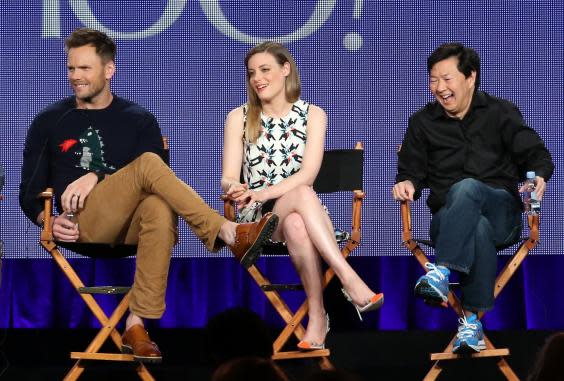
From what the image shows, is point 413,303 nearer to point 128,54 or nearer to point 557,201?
point 557,201

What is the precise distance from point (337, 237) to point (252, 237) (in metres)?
0.61

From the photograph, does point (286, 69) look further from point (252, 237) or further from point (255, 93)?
point (252, 237)

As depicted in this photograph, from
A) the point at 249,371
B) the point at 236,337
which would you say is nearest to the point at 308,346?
the point at 236,337

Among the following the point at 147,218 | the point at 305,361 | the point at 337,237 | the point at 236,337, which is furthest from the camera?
the point at 305,361

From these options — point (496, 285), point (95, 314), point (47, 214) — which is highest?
point (47, 214)

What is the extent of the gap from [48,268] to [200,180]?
0.85 meters

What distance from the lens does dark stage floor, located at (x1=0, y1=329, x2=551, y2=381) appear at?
4.08 meters

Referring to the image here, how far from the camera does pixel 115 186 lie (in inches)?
145

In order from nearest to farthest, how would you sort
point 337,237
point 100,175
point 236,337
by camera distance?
point 236,337 < point 100,175 < point 337,237

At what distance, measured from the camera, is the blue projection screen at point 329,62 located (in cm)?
496

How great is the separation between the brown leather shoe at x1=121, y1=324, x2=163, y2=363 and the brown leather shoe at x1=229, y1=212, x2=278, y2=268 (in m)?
0.43

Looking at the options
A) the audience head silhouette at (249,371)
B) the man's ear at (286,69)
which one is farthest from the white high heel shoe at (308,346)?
the audience head silhouette at (249,371)

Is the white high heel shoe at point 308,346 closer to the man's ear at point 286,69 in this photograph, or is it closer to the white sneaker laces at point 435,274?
the white sneaker laces at point 435,274

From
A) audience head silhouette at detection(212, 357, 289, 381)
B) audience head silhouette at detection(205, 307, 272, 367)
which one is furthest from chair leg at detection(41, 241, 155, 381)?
audience head silhouette at detection(212, 357, 289, 381)
